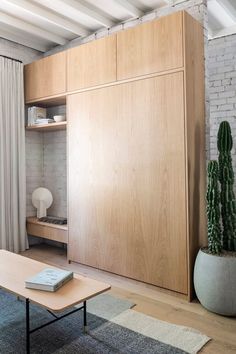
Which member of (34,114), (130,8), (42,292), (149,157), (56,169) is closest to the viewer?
(42,292)

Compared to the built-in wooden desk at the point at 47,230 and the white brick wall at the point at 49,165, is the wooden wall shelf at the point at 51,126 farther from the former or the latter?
the built-in wooden desk at the point at 47,230

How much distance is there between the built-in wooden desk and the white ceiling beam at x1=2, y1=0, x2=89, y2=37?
7.65 feet

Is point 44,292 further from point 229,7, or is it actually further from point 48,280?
point 229,7

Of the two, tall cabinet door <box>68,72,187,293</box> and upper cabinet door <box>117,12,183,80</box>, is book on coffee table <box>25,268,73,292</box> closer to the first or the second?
tall cabinet door <box>68,72,187,293</box>

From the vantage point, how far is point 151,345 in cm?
190

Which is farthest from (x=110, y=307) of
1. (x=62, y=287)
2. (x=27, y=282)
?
(x=27, y=282)

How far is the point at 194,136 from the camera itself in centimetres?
262

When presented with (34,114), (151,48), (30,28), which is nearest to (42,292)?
(151,48)

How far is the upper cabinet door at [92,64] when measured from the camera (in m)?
3.04

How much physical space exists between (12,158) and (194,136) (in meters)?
2.36

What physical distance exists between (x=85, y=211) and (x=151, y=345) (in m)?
1.66

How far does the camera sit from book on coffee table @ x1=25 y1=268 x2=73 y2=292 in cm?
183

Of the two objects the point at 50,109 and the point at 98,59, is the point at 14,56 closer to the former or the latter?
the point at 50,109

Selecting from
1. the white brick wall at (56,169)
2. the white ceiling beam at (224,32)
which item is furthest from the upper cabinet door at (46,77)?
the white ceiling beam at (224,32)
